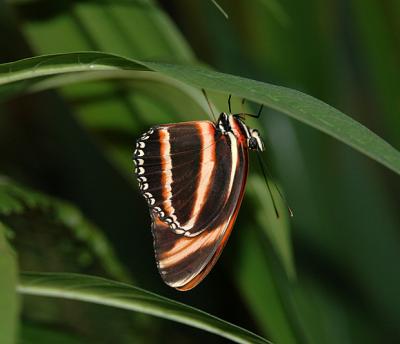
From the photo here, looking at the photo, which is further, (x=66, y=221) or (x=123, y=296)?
(x=66, y=221)

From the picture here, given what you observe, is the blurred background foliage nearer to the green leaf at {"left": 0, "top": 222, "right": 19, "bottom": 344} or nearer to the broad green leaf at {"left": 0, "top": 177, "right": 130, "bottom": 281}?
the broad green leaf at {"left": 0, "top": 177, "right": 130, "bottom": 281}

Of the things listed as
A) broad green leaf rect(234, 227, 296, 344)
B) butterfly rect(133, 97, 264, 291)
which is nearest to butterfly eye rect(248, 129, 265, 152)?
butterfly rect(133, 97, 264, 291)

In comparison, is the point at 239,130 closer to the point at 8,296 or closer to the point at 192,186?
the point at 192,186

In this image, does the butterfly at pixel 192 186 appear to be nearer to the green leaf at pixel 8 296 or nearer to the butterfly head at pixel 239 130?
the butterfly head at pixel 239 130

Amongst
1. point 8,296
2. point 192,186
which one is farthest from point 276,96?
point 192,186

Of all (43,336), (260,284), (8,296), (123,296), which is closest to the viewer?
(8,296)

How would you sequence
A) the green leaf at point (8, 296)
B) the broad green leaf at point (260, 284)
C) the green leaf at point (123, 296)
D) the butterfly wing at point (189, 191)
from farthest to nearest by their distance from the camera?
the broad green leaf at point (260, 284)
the butterfly wing at point (189, 191)
the green leaf at point (123, 296)
the green leaf at point (8, 296)

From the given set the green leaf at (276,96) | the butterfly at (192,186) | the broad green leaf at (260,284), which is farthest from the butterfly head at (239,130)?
the green leaf at (276,96)
